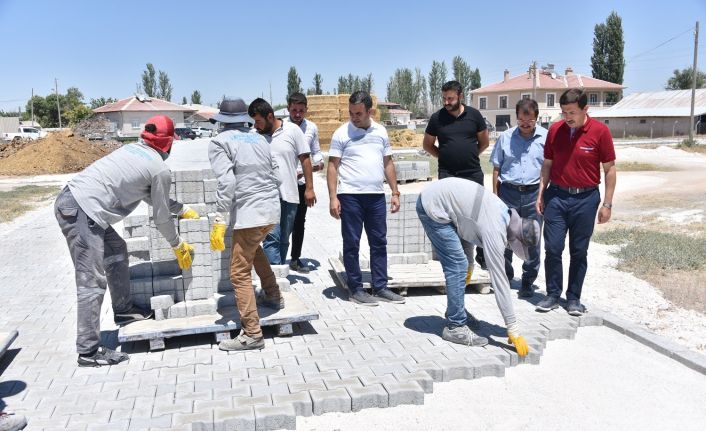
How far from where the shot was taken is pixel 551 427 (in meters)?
3.41

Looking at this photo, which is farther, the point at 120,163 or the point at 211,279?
the point at 211,279

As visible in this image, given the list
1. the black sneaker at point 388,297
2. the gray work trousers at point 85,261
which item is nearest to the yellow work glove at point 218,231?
the gray work trousers at point 85,261

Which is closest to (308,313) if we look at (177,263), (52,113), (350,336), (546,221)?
(350,336)

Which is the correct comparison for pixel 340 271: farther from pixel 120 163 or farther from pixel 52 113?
pixel 52 113

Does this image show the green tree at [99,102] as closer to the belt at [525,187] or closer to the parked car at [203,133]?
the parked car at [203,133]

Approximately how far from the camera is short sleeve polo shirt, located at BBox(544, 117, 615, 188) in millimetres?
5023

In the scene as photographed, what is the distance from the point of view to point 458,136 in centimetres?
567

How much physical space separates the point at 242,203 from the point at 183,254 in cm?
66

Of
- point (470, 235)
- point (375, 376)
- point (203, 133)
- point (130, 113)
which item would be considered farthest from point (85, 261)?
point (130, 113)

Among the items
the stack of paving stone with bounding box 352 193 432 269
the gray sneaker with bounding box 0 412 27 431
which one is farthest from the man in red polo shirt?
the gray sneaker with bounding box 0 412 27 431

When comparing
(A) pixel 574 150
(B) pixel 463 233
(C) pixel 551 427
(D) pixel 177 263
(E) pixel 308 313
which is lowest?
(C) pixel 551 427

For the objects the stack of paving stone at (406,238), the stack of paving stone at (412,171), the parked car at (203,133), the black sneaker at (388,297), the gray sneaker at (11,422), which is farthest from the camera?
the parked car at (203,133)

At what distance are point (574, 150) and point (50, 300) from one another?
5.22 metres

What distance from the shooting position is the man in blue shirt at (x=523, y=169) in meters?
5.64
